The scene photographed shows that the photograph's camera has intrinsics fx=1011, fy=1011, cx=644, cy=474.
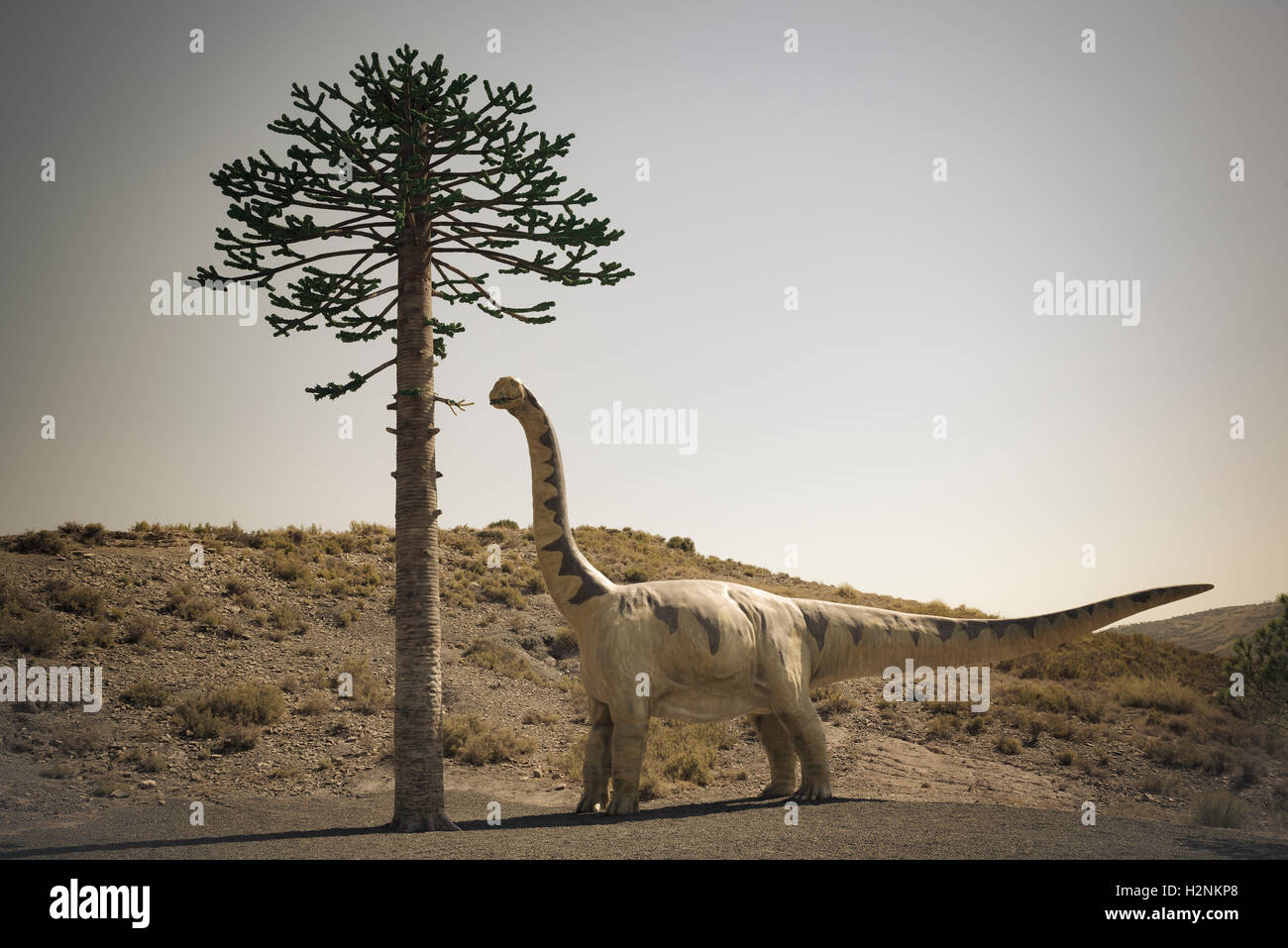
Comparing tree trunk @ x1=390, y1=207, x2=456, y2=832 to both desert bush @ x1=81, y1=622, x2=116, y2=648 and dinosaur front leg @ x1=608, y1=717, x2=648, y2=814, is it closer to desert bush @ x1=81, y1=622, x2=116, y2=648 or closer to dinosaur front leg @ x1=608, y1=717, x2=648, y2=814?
A: dinosaur front leg @ x1=608, y1=717, x2=648, y2=814

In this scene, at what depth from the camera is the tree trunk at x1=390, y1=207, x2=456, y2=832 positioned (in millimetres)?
12273

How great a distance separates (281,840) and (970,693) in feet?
57.5

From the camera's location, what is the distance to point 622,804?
41.4 feet

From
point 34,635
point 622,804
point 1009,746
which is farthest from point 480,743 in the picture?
point 1009,746

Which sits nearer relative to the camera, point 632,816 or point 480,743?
point 632,816

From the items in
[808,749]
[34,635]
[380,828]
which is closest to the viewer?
[380,828]

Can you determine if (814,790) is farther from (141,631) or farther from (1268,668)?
(141,631)

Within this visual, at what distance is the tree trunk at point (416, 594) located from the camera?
1227 cm

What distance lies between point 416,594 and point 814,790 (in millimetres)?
5990

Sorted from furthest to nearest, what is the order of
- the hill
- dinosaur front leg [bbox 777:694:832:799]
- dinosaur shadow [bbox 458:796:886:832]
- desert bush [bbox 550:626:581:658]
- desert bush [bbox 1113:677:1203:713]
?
desert bush [bbox 550:626:581:658] → desert bush [bbox 1113:677:1203:713] → the hill → dinosaur front leg [bbox 777:694:832:799] → dinosaur shadow [bbox 458:796:886:832]

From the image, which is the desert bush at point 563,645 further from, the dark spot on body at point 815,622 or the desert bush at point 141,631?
the dark spot on body at point 815,622

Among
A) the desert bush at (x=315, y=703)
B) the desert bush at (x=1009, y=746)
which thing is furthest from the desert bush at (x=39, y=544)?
the desert bush at (x=1009, y=746)

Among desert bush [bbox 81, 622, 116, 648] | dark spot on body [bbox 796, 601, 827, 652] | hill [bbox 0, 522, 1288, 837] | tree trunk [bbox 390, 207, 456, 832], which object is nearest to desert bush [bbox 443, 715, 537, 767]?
hill [bbox 0, 522, 1288, 837]

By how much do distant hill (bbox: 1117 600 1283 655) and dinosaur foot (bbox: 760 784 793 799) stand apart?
2971 cm
